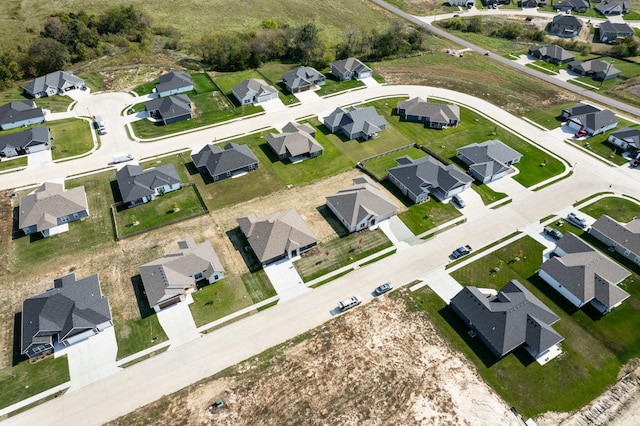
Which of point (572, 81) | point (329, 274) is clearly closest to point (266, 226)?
point (329, 274)

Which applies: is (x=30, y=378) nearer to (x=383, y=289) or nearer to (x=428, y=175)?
(x=383, y=289)

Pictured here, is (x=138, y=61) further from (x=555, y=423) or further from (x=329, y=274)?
(x=555, y=423)

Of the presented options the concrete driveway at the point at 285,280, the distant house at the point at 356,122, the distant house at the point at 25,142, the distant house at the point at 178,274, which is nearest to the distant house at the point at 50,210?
the distant house at the point at 25,142

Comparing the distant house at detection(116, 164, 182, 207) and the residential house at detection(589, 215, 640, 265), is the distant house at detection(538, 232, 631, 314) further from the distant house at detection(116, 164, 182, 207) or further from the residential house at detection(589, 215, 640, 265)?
the distant house at detection(116, 164, 182, 207)

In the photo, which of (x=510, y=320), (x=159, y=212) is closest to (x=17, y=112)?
(x=159, y=212)

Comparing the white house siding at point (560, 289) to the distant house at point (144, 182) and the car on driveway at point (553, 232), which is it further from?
the distant house at point (144, 182)
